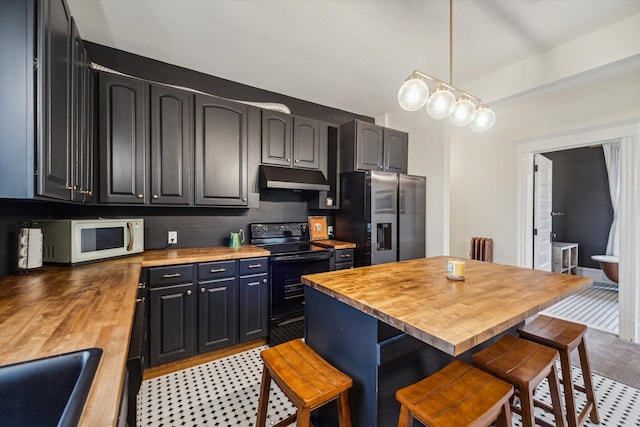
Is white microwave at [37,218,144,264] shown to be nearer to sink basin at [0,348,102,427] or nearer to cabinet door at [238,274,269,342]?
cabinet door at [238,274,269,342]

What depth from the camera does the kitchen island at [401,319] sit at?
998 millimetres

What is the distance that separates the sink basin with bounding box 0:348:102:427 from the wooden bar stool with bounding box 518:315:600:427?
6.99 ft

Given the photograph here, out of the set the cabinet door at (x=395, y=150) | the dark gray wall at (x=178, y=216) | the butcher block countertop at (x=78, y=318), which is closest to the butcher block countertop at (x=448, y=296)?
the butcher block countertop at (x=78, y=318)

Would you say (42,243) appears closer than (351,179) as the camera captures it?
Yes

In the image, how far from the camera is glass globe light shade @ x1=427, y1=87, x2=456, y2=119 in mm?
1673

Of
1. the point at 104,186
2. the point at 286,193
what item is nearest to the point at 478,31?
the point at 286,193

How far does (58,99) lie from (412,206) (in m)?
3.38

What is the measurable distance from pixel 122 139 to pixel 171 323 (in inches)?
61.7

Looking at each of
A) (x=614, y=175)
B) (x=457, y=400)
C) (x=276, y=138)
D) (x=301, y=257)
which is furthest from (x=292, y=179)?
(x=614, y=175)

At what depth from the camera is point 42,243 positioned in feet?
5.81

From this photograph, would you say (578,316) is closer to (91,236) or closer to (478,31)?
(478,31)

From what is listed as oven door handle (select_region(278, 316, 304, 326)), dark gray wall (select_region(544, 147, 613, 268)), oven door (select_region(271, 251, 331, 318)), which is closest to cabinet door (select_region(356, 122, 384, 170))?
oven door (select_region(271, 251, 331, 318))

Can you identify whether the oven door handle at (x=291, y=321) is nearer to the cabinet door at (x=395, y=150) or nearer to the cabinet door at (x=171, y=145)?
the cabinet door at (x=171, y=145)

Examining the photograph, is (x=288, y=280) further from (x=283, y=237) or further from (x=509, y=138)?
(x=509, y=138)
